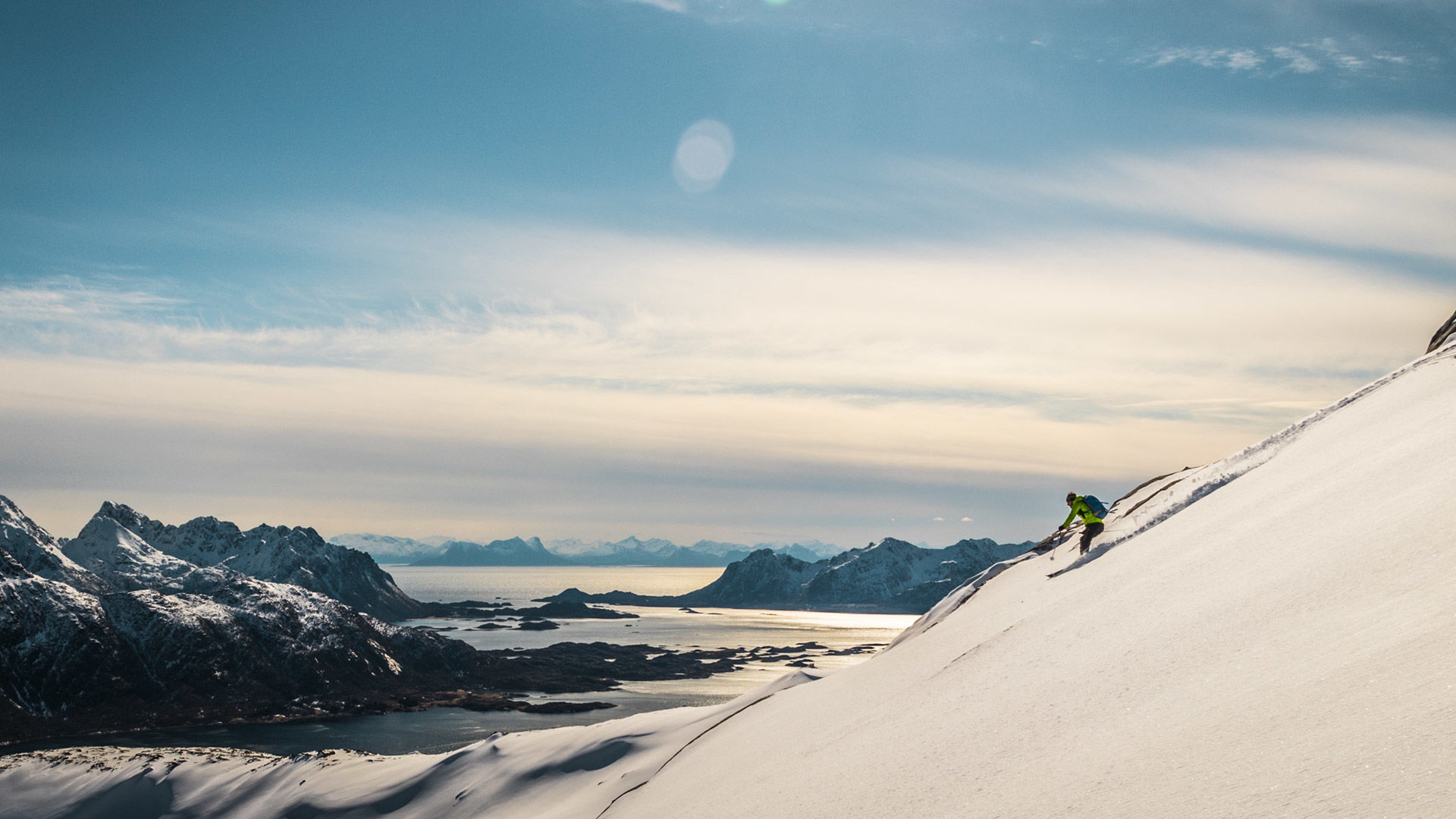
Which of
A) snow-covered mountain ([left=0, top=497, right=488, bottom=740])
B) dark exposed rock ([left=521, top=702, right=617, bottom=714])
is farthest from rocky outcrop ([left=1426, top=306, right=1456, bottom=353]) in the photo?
snow-covered mountain ([left=0, top=497, right=488, bottom=740])

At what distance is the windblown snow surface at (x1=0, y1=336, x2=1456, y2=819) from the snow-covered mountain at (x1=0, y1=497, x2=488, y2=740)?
111 meters

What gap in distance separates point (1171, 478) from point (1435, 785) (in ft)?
49.4

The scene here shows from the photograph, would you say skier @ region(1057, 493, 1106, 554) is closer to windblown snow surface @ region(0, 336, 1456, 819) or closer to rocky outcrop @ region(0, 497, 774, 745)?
windblown snow surface @ region(0, 336, 1456, 819)

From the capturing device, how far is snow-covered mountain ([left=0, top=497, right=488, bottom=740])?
99188 mm

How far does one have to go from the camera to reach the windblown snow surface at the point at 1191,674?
5.32m

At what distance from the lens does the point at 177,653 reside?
366ft

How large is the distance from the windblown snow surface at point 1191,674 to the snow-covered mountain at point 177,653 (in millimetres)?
111209

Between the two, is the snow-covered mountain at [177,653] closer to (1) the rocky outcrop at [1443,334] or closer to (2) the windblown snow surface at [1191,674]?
(2) the windblown snow surface at [1191,674]

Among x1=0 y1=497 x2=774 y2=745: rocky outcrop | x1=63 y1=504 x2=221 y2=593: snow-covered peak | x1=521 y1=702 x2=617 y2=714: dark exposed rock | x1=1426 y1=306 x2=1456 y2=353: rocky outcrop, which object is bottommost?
x1=521 y1=702 x2=617 y2=714: dark exposed rock

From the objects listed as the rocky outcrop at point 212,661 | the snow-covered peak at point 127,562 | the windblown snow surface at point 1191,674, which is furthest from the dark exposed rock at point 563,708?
the snow-covered peak at point 127,562

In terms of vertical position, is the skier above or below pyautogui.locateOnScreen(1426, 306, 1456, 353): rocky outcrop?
below

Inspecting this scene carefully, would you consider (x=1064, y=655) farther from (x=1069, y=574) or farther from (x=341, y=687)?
(x=341, y=687)

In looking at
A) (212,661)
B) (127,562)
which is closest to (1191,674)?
(212,661)

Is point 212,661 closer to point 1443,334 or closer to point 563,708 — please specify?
point 563,708
